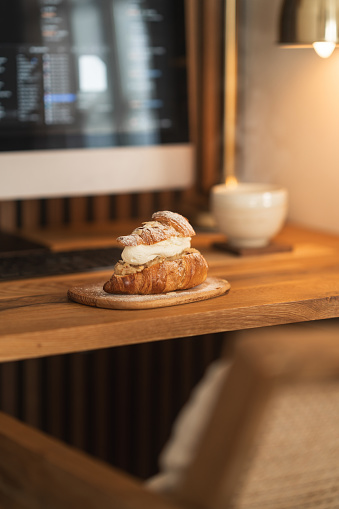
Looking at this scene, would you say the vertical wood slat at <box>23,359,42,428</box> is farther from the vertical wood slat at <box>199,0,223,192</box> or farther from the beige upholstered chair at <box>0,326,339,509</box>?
the beige upholstered chair at <box>0,326,339,509</box>

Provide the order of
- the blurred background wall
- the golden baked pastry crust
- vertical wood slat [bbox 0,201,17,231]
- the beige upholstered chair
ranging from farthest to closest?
vertical wood slat [bbox 0,201,17,231] → the blurred background wall → the golden baked pastry crust → the beige upholstered chair

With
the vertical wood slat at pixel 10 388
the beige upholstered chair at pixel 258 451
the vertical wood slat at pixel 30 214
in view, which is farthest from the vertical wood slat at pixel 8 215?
the beige upholstered chair at pixel 258 451

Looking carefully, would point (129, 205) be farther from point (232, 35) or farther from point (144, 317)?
point (144, 317)

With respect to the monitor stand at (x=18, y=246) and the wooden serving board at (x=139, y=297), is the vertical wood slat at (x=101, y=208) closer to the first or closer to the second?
the monitor stand at (x=18, y=246)

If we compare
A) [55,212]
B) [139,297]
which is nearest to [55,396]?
[55,212]

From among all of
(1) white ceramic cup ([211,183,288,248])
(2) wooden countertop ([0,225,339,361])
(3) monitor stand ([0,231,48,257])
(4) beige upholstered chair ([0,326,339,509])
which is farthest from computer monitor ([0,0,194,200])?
(4) beige upholstered chair ([0,326,339,509])

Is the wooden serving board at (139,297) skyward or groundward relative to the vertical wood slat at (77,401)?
skyward
